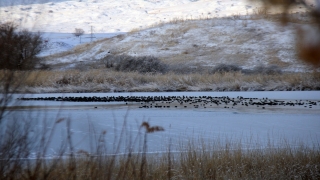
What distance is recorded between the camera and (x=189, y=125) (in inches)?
433

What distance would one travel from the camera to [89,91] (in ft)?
81.7

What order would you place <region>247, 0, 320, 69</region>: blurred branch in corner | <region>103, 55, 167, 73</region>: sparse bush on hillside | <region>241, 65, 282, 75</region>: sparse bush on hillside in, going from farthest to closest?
<region>103, 55, 167, 73</region>: sparse bush on hillside < <region>241, 65, 282, 75</region>: sparse bush on hillside < <region>247, 0, 320, 69</region>: blurred branch in corner

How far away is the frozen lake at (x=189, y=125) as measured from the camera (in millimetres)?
8078

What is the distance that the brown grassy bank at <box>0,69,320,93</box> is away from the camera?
23.8 meters

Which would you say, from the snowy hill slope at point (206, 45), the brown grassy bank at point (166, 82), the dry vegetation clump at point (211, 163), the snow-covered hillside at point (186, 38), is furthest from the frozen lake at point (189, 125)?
the snowy hill slope at point (206, 45)

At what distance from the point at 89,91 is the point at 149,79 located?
3.64m

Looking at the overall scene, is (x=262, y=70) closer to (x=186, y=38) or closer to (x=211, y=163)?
(x=186, y=38)

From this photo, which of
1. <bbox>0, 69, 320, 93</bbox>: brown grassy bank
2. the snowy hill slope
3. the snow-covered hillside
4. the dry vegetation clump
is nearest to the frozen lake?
the dry vegetation clump

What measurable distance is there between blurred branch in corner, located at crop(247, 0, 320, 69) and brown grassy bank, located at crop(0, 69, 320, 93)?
2102cm

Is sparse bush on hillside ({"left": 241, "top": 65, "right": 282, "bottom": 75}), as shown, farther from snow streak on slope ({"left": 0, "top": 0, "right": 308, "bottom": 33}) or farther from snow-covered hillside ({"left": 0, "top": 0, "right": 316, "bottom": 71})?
snow streak on slope ({"left": 0, "top": 0, "right": 308, "bottom": 33})

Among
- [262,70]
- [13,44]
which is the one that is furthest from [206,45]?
[13,44]

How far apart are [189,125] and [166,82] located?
568 inches

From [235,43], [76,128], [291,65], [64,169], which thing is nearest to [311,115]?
[76,128]

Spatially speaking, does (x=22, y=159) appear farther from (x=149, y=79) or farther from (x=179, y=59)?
(x=179, y=59)
